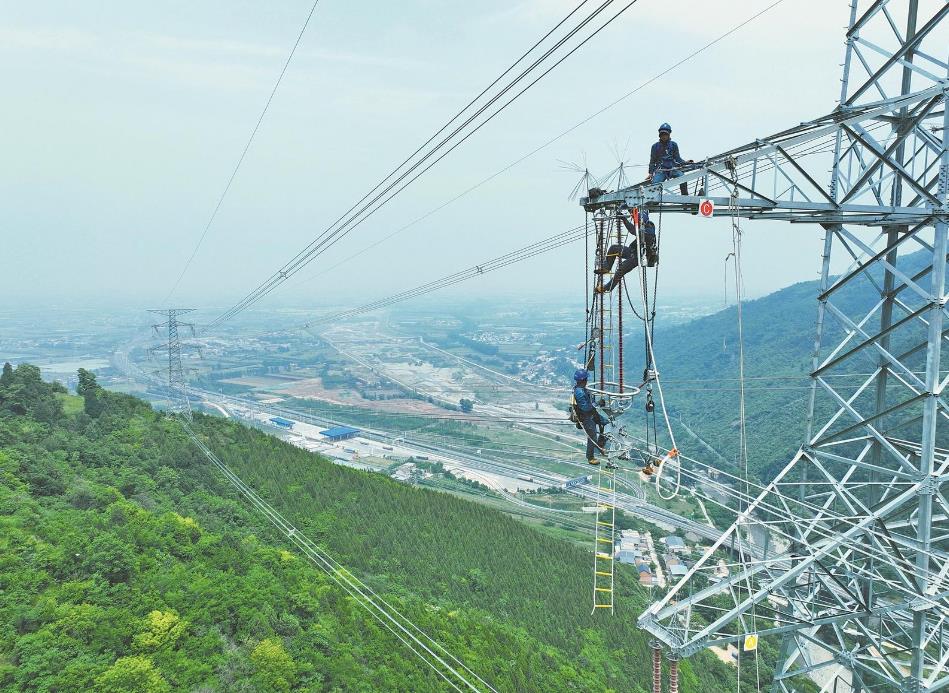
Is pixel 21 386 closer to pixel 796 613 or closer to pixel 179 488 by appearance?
pixel 179 488

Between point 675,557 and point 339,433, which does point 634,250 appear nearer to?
point 675,557

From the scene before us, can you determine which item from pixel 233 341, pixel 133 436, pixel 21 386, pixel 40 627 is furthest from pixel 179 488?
pixel 233 341

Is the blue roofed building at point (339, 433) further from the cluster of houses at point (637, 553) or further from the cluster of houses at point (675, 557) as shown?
the cluster of houses at point (675, 557)

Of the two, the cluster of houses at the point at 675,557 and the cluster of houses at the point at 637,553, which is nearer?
the cluster of houses at the point at 637,553

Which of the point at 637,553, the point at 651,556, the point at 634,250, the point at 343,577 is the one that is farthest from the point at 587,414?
the point at 651,556

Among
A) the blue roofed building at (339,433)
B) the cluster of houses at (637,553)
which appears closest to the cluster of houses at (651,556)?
the cluster of houses at (637,553)
